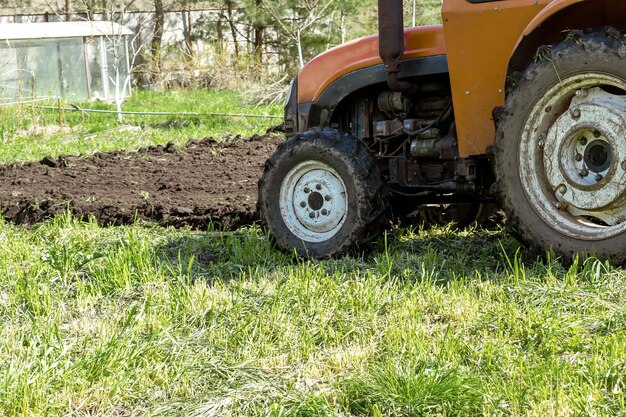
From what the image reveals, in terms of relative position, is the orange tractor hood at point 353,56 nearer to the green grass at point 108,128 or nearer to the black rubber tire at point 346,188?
the black rubber tire at point 346,188

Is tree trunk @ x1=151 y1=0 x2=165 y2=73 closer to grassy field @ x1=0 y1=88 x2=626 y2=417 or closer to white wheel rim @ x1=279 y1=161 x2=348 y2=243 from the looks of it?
white wheel rim @ x1=279 y1=161 x2=348 y2=243

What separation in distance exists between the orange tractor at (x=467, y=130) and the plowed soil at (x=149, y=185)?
4.59 feet

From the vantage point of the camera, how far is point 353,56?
5953 millimetres

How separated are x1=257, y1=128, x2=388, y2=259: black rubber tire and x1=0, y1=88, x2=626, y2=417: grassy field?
0.14 m

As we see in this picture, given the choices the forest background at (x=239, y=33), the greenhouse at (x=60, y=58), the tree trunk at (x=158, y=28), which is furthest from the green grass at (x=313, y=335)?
the tree trunk at (x=158, y=28)

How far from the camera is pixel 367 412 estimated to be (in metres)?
3.41

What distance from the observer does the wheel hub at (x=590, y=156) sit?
15.4ft

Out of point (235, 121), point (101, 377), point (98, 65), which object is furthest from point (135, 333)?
point (98, 65)

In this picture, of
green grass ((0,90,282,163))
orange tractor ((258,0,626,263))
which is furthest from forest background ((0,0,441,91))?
orange tractor ((258,0,626,263))

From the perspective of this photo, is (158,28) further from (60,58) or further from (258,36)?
(60,58)

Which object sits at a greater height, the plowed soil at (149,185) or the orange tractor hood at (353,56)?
the orange tractor hood at (353,56)

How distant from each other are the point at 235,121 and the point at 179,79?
11357mm

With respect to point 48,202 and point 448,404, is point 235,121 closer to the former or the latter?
point 48,202

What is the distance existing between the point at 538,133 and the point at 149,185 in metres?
4.81
